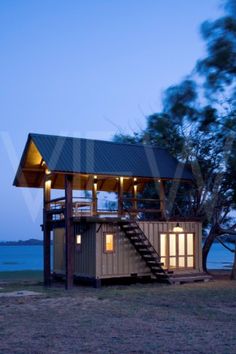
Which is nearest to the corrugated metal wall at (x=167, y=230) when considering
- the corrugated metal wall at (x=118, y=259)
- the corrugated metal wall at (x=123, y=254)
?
the corrugated metal wall at (x=123, y=254)

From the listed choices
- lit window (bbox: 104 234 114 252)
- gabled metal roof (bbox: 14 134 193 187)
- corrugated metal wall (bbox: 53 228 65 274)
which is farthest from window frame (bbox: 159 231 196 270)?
corrugated metal wall (bbox: 53 228 65 274)

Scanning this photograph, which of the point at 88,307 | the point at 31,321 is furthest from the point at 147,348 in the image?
the point at 88,307

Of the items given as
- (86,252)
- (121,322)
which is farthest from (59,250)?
(121,322)

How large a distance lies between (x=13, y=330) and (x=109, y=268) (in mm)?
11338

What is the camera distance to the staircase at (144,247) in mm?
22594

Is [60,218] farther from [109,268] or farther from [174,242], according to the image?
[174,242]

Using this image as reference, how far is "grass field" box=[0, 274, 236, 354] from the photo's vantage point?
30.7 ft

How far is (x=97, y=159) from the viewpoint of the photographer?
23266 mm

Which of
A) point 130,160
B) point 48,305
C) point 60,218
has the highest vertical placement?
point 130,160

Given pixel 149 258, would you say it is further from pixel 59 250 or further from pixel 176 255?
pixel 59 250

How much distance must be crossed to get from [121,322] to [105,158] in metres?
12.3

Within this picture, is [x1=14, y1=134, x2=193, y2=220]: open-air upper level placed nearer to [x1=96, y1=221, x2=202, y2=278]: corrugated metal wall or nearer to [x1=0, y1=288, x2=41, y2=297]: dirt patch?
[x1=96, y1=221, x2=202, y2=278]: corrugated metal wall

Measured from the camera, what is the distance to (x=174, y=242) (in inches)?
957

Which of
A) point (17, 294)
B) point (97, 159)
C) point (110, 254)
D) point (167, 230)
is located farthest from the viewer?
point (167, 230)
